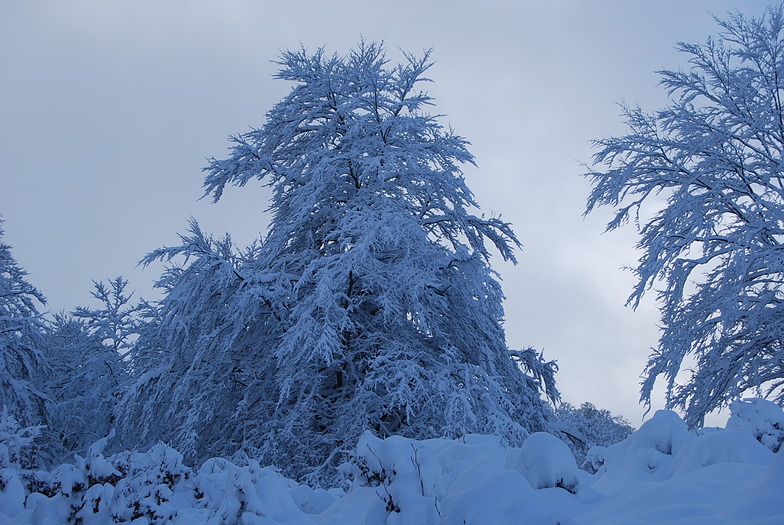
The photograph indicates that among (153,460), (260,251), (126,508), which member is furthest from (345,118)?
(126,508)

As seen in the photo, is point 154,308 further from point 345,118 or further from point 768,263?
point 768,263

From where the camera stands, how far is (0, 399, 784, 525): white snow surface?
296 centimetres

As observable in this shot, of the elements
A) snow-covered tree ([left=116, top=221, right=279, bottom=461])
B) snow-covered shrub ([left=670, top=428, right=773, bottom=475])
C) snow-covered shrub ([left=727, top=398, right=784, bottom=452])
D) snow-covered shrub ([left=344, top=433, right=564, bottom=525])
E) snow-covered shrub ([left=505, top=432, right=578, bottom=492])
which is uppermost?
snow-covered tree ([left=116, top=221, right=279, bottom=461])

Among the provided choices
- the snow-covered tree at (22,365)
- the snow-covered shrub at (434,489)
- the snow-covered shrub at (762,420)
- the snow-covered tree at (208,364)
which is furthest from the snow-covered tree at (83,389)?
the snow-covered shrub at (762,420)

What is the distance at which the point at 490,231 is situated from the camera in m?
9.70

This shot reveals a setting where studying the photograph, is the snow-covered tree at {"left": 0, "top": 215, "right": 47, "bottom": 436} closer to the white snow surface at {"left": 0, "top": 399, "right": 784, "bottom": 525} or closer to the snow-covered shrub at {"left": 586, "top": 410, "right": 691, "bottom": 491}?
the white snow surface at {"left": 0, "top": 399, "right": 784, "bottom": 525}

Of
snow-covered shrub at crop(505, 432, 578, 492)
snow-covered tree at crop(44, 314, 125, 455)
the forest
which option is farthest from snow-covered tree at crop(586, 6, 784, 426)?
snow-covered tree at crop(44, 314, 125, 455)

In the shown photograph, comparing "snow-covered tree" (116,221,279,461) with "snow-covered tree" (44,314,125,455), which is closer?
"snow-covered tree" (116,221,279,461)

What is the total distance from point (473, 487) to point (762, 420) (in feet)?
9.34

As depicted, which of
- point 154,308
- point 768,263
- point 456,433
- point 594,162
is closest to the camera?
point 456,433

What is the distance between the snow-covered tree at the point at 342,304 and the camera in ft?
26.6

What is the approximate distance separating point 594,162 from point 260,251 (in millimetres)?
6393

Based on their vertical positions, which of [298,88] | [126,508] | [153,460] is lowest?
[126,508]

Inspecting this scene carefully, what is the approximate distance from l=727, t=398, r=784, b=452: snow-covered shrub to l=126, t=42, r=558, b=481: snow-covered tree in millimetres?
3335
